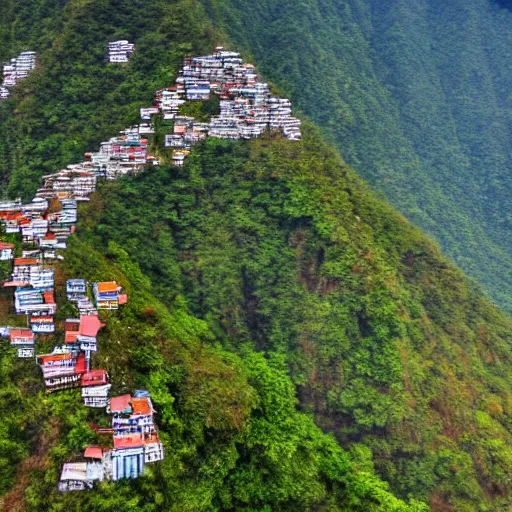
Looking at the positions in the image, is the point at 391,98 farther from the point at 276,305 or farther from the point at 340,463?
the point at 340,463

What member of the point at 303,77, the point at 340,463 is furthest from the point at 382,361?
the point at 303,77

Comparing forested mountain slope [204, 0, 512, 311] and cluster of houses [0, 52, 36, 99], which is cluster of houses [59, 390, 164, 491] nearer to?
cluster of houses [0, 52, 36, 99]

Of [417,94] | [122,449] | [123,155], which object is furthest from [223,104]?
[417,94]

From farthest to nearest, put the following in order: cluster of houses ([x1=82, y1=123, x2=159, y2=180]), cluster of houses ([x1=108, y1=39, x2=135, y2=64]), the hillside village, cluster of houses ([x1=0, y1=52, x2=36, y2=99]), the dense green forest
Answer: cluster of houses ([x1=0, y1=52, x2=36, y2=99]) → cluster of houses ([x1=108, y1=39, x2=135, y2=64]) → cluster of houses ([x1=82, y1=123, x2=159, y2=180]) → the dense green forest → the hillside village

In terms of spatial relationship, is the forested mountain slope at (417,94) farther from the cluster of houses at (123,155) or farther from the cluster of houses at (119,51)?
the cluster of houses at (123,155)

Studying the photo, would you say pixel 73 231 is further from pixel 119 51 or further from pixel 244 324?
pixel 119 51

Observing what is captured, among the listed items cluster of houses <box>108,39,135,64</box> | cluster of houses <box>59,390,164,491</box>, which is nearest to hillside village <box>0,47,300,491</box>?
cluster of houses <box>59,390,164,491</box>

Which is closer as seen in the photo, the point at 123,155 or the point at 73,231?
the point at 73,231
